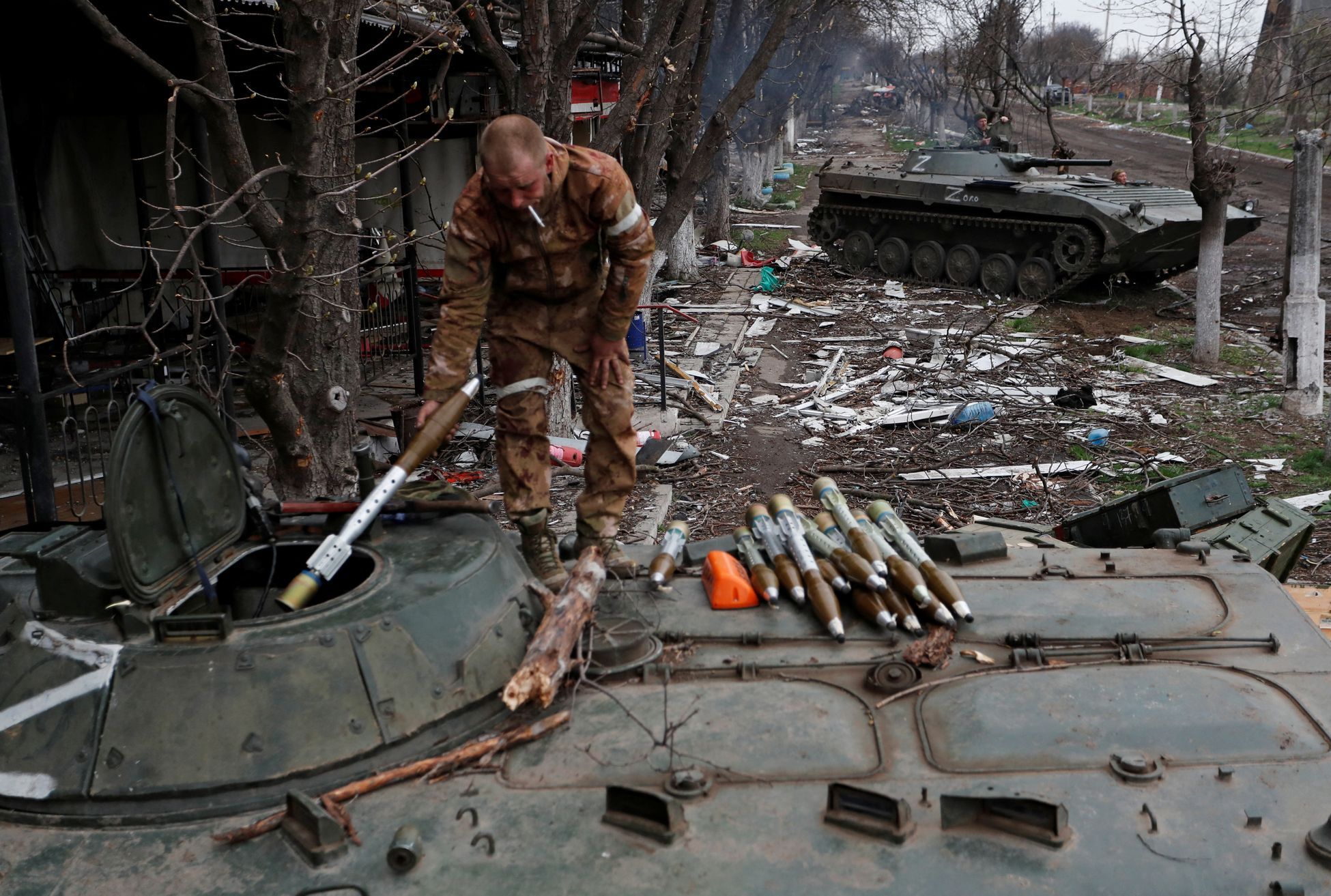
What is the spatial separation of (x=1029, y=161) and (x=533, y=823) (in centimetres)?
1767

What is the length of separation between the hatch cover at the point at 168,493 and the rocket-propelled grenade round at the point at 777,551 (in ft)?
5.24

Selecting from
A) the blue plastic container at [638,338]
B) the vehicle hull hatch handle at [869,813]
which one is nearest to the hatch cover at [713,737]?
the vehicle hull hatch handle at [869,813]

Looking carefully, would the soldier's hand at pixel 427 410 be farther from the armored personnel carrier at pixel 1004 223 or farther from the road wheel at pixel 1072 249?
the road wheel at pixel 1072 249

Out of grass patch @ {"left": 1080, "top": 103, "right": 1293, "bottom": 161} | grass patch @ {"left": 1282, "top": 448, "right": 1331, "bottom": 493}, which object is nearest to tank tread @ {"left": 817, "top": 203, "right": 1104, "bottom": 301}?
grass patch @ {"left": 1080, "top": 103, "right": 1293, "bottom": 161}

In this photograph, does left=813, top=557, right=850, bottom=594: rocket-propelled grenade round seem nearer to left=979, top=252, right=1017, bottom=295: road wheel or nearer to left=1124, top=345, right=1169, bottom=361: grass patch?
left=1124, top=345, right=1169, bottom=361: grass patch

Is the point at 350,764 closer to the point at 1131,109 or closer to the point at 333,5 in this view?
the point at 333,5

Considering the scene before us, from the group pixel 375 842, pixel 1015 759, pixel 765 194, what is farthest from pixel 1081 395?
pixel 765 194

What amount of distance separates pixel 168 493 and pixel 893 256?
17.0 meters

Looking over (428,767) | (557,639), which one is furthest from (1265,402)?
(428,767)

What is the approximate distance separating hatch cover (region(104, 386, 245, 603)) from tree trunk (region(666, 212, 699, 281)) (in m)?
15.1

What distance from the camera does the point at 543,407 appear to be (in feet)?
14.4

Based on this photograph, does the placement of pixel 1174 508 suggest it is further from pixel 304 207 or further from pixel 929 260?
pixel 929 260

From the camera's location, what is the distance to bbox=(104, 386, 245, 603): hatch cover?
295cm

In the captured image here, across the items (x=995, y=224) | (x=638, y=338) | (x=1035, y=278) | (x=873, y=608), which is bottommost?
(x=638, y=338)
